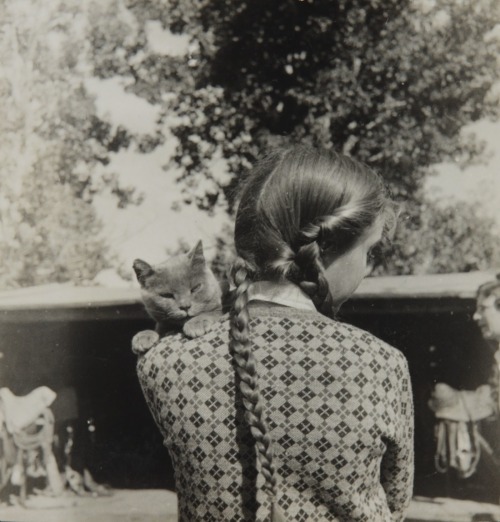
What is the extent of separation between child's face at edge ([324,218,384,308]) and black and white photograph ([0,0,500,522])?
103cm

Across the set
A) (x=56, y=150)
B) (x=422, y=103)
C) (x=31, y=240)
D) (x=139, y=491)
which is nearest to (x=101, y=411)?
(x=139, y=491)

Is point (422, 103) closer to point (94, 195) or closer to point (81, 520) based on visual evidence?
point (94, 195)

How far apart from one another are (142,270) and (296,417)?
1.35 m

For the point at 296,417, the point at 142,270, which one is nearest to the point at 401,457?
the point at 296,417

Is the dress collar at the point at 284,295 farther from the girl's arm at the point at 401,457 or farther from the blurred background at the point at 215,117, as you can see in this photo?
the blurred background at the point at 215,117

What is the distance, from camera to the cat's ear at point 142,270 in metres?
2.10

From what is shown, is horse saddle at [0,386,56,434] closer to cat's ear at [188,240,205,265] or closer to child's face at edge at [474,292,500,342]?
cat's ear at [188,240,205,265]

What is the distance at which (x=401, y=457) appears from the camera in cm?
91

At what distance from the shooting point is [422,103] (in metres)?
2.53

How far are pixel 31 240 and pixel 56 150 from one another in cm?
43

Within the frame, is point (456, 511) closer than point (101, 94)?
Yes

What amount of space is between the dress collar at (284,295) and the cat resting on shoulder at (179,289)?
1050 millimetres

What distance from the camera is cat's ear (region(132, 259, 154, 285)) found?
210 centimetres

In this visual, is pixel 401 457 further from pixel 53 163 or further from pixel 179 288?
pixel 53 163
